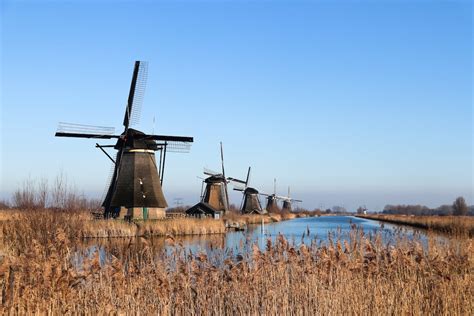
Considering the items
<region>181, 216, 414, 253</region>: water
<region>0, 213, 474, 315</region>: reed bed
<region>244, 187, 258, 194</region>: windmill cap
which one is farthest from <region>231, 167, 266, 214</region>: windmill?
<region>0, 213, 474, 315</region>: reed bed

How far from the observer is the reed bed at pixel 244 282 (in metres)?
6.16

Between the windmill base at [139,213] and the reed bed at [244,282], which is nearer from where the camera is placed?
the reed bed at [244,282]

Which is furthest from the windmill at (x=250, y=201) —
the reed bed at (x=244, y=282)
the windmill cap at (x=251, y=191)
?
the reed bed at (x=244, y=282)

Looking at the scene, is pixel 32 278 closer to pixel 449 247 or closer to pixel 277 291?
pixel 277 291

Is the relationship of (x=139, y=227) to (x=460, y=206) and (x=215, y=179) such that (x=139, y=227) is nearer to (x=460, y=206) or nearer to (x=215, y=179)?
(x=215, y=179)

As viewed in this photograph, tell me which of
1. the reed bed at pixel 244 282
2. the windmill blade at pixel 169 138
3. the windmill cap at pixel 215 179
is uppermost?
the windmill blade at pixel 169 138

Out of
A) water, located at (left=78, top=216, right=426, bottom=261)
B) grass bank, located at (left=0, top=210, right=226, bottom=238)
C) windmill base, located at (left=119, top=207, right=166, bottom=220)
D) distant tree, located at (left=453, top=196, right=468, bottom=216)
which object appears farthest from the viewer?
distant tree, located at (left=453, top=196, right=468, bottom=216)

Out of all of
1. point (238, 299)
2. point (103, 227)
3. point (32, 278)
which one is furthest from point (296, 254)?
point (103, 227)

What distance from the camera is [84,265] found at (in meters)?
6.56

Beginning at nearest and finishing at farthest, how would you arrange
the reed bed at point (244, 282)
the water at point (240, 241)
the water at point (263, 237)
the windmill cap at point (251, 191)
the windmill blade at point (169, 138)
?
the reed bed at point (244, 282) → the water at point (240, 241) → the water at point (263, 237) → the windmill blade at point (169, 138) → the windmill cap at point (251, 191)

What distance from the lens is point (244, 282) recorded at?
23.5 ft

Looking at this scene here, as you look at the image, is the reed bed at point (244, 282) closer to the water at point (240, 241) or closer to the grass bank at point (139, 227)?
the water at point (240, 241)

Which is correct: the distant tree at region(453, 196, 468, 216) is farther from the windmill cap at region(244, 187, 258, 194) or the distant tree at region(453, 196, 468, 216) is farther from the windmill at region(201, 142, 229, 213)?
the windmill at region(201, 142, 229, 213)

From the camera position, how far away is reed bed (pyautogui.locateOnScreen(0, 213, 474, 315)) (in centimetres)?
616
